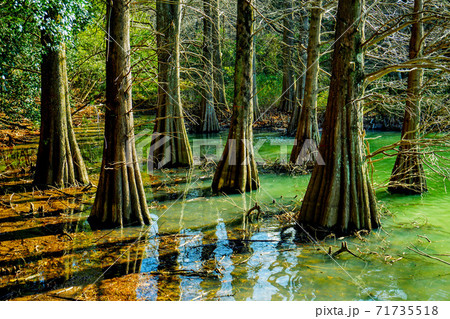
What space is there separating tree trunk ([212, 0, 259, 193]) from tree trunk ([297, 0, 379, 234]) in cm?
291

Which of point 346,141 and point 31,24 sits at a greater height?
point 31,24

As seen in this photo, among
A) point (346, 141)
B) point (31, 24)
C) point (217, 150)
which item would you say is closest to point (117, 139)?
point (31, 24)

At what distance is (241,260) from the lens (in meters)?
5.45

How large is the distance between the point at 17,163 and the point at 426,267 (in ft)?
38.9

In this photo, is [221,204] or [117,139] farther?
[221,204]

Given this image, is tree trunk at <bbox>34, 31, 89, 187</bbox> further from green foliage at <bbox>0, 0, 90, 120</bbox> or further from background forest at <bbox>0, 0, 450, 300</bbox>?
A: green foliage at <bbox>0, 0, 90, 120</bbox>

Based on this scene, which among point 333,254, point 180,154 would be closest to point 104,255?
point 333,254

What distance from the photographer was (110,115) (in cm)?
656

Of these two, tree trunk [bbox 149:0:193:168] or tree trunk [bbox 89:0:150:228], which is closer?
tree trunk [bbox 89:0:150:228]

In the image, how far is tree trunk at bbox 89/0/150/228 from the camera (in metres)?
6.51

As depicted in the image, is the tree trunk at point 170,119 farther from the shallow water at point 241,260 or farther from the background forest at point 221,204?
the shallow water at point 241,260

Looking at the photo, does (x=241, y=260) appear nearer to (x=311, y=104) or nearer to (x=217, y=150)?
(x=311, y=104)

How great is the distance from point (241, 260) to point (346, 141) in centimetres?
261

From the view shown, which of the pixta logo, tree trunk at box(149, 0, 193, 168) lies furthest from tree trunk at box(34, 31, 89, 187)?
tree trunk at box(149, 0, 193, 168)
